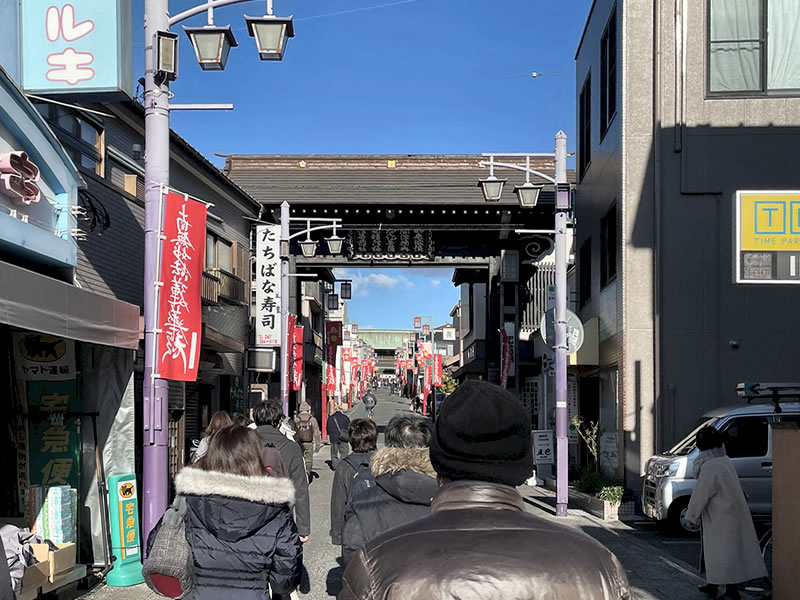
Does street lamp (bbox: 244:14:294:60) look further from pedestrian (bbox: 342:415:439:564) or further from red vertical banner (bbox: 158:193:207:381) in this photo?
pedestrian (bbox: 342:415:439:564)

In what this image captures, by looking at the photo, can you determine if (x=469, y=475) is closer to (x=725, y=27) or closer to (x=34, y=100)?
(x=34, y=100)

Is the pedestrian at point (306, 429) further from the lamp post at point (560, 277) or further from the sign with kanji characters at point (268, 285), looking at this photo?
the lamp post at point (560, 277)

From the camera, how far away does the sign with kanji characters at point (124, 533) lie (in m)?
9.71

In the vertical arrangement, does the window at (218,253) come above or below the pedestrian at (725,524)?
above

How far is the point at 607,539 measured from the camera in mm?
13773

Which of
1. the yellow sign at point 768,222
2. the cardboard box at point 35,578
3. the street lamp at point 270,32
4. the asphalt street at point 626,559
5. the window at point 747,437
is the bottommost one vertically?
the asphalt street at point 626,559

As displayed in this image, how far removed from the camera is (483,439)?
2.60 meters

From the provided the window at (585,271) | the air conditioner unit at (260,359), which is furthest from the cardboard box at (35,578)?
the air conditioner unit at (260,359)

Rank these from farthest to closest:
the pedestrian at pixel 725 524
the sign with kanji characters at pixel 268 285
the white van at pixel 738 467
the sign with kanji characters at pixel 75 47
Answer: the sign with kanji characters at pixel 268 285, the white van at pixel 738 467, the sign with kanji characters at pixel 75 47, the pedestrian at pixel 725 524

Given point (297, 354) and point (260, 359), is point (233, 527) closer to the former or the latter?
point (260, 359)

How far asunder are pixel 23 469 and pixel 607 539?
27.1ft

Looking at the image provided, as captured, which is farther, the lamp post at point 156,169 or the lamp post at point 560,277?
the lamp post at point 560,277

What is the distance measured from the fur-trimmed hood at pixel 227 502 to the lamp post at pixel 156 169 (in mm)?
4269

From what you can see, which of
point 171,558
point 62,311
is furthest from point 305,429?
point 171,558
